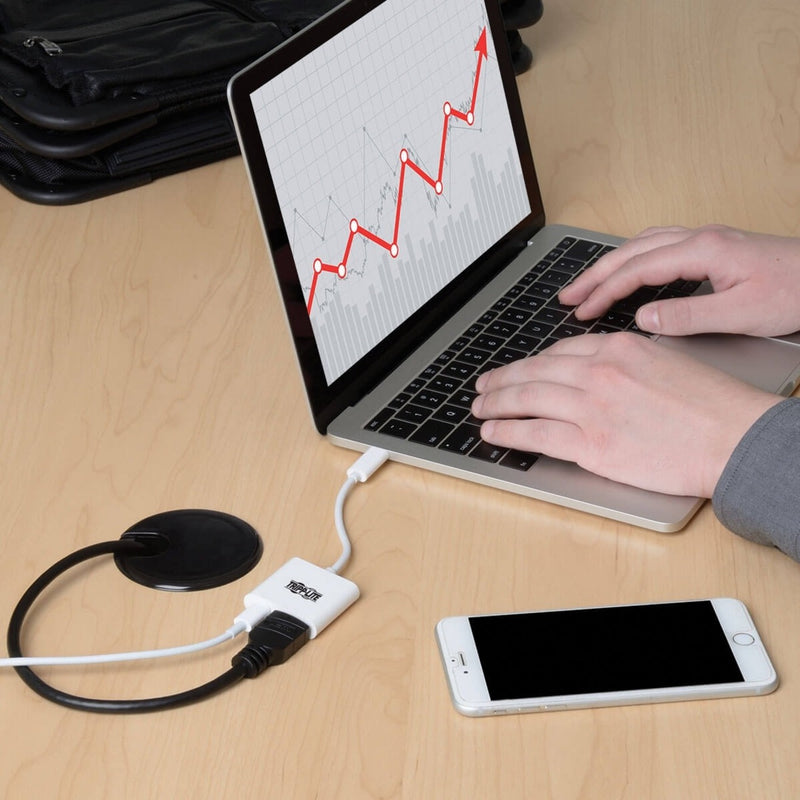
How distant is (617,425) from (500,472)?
88 millimetres

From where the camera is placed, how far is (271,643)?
711 millimetres

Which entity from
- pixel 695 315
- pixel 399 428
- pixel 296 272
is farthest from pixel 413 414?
pixel 695 315

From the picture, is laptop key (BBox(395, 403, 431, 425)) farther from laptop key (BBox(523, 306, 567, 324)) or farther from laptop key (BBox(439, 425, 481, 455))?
laptop key (BBox(523, 306, 567, 324))

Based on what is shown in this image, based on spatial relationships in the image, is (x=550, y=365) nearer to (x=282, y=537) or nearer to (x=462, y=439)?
(x=462, y=439)

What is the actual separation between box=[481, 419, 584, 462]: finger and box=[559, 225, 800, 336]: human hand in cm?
17

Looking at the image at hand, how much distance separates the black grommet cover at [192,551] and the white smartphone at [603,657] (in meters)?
0.16

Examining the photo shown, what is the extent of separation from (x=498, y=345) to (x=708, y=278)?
0.19 meters

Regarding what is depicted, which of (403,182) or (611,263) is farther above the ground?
(403,182)

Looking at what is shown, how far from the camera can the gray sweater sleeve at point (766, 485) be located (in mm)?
749

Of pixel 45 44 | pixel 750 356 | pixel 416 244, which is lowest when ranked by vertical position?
pixel 750 356

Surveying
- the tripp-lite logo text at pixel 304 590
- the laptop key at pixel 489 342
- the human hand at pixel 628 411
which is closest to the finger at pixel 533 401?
the human hand at pixel 628 411

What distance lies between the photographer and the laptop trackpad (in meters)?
0.92

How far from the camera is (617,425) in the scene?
0.82 m

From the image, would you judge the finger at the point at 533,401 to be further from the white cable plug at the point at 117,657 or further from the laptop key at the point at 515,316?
the white cable plug at the point at 117,657
